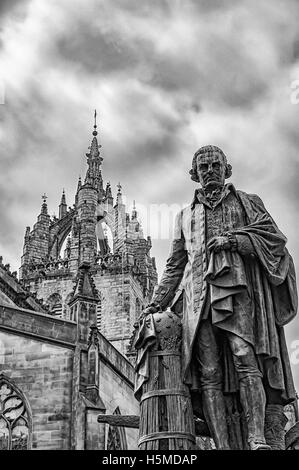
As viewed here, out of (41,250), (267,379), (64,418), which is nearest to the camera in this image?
(267,379)

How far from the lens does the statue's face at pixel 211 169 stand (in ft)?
18.2

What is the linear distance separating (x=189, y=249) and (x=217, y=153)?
0.75 meters

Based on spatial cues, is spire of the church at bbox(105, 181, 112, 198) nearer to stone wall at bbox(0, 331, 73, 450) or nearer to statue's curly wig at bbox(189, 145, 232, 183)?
stone wall at bbox(0, 331, 73, 450)

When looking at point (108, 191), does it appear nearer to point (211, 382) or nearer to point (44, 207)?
point (44, 207)

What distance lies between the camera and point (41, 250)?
62.7 m

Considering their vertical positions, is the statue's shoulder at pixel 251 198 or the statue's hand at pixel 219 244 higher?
the statue's shoulder at pixel 251 198

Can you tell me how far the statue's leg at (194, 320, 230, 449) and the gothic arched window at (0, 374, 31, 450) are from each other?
1657 centimetres

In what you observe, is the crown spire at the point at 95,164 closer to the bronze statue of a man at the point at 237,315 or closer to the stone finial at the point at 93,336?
the stone finial at the point at 93,336

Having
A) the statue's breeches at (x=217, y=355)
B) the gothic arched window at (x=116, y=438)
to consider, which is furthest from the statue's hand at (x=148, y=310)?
the gothic arched window at (x=116, y=438)

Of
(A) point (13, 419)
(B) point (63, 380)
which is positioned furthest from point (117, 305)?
(A) point (13, 419)

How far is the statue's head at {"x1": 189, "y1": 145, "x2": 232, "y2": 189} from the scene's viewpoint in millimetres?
5559

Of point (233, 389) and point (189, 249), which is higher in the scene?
point (189, 249)
